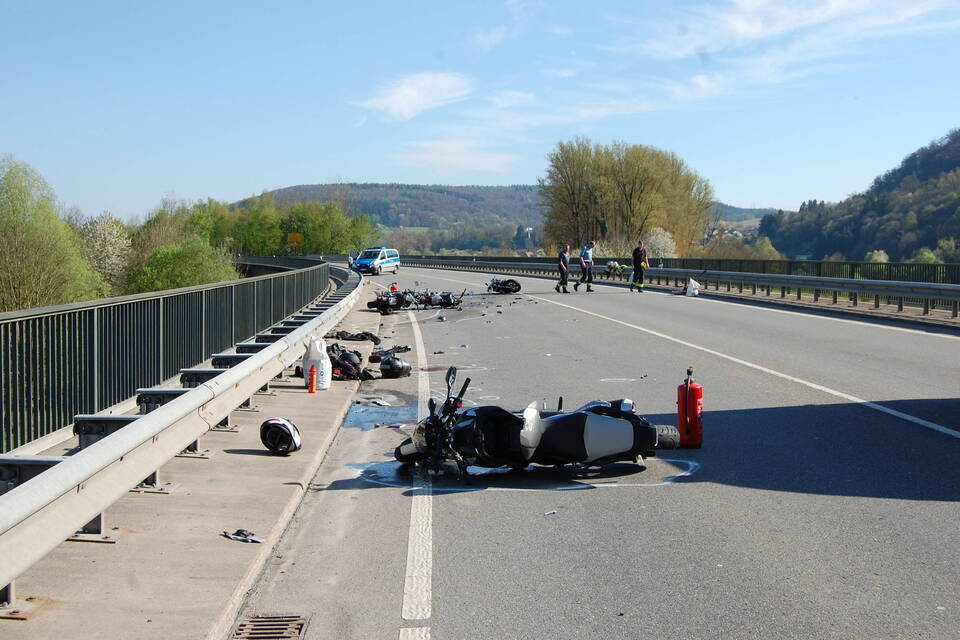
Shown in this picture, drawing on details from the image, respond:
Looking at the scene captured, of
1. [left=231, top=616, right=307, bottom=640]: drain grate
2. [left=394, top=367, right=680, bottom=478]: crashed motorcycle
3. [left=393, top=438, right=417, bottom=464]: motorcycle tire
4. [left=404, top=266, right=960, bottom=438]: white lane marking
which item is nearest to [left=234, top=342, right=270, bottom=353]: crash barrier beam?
[left=393, top=438, right=417, bottom=464]: motorcycle tire

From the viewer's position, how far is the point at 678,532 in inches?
229

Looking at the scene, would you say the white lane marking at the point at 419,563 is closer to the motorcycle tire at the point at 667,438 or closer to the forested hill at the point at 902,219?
the motorcycle tire at the point at 667,438

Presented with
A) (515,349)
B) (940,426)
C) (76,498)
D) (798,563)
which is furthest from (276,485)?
(515,349)

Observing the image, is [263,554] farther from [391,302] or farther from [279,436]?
[391,302]

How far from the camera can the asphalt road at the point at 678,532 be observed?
447 cm

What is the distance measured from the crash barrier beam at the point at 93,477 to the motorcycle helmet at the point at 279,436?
1.12 feet

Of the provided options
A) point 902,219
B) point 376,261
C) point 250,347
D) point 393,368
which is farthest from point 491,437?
point 902,219

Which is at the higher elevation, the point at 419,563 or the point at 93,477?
the point at 93,477

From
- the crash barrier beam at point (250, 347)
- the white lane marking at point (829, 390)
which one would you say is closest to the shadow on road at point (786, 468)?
the white lane marking at point (829, 390)

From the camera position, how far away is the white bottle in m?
11.5

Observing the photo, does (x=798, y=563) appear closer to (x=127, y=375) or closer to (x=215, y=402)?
(x=215, y=402)

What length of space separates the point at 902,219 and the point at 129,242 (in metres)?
81.8

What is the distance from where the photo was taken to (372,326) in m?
21.7

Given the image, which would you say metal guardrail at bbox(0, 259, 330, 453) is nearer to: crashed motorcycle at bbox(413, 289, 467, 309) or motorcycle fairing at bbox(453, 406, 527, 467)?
motorcycle fairing at bbox(453, 406, 527, 467)
